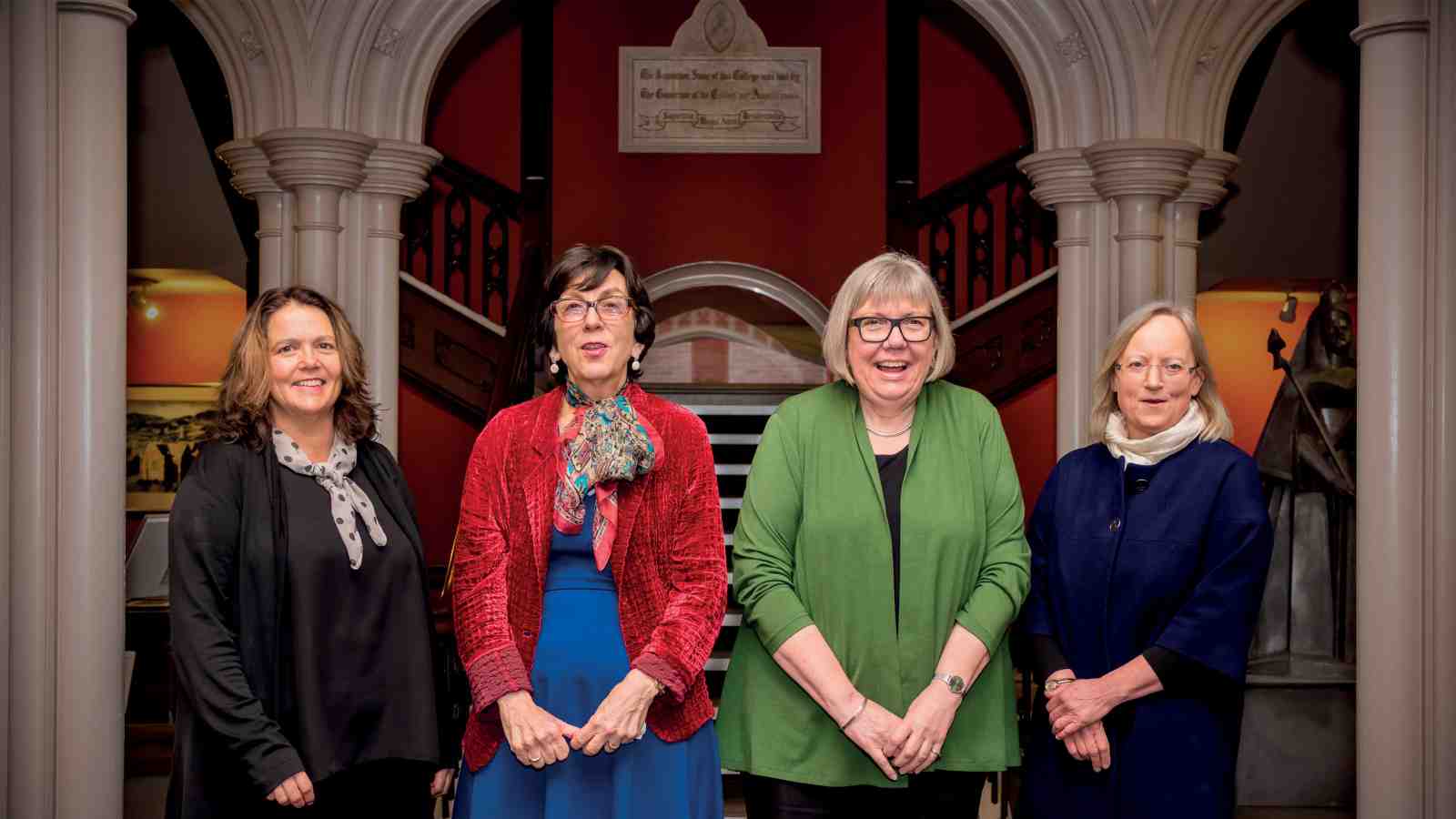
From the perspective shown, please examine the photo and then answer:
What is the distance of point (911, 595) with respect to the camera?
2436 mm

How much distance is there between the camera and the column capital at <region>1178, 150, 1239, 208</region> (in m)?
5.63

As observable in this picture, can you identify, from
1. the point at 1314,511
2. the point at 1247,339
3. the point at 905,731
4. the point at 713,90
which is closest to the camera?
the point at 905,731

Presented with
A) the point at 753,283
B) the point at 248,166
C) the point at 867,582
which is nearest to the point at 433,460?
the point at 248,166

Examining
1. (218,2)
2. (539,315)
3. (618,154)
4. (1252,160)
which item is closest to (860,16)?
(618,154)

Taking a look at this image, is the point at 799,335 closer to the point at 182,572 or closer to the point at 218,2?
the point at 218,2

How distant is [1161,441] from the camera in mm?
2580

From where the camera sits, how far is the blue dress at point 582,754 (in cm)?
232

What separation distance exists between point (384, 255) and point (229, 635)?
3630 mm

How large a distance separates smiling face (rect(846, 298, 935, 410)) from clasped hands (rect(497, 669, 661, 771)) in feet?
2.26

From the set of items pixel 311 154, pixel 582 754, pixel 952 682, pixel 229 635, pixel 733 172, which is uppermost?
pixel 733 172

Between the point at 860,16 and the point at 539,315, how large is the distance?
6.81 m
